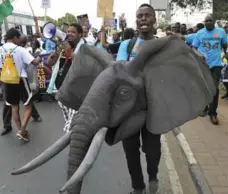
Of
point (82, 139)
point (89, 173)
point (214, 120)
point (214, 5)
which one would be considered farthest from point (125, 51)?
point (214, 5)

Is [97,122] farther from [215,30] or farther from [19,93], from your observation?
[215,30]

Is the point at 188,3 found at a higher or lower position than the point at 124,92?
lower

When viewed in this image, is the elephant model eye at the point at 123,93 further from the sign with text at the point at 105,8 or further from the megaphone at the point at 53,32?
the megaphone at the point at 53,32

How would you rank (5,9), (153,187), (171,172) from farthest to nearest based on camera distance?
(5,9) → (171,172) → (153,187)

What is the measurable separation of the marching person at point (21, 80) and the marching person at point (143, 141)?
3127mm

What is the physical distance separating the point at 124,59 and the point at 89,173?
1.92 meters

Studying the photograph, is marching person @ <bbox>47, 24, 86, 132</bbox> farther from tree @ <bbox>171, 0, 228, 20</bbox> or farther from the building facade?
the building facade

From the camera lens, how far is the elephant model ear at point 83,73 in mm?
3473

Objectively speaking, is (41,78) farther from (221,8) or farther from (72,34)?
(221,8)

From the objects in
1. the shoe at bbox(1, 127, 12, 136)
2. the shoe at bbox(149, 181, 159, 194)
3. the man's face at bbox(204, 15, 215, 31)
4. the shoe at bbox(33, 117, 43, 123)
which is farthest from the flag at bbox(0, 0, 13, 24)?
the shoe at bbox(149, 181, 159, 194)

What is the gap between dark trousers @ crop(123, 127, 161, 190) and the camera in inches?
144

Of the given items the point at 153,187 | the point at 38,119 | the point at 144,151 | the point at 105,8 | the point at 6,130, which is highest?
the point at 105,8

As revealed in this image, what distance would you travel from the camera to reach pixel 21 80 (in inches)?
267

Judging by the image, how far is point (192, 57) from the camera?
3.30 m
